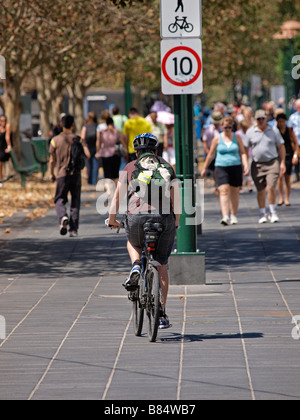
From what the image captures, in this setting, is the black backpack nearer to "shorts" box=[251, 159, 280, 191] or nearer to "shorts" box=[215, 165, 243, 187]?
"shorts" box=[215, 165, 243, 187]

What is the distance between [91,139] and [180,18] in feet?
48.0

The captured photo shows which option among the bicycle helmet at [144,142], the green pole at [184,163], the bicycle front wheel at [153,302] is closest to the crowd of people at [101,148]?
the green pole at [184,163]

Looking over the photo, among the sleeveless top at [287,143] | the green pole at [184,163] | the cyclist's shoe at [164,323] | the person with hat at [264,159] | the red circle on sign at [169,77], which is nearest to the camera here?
the cyclist's shoe at [164,323]

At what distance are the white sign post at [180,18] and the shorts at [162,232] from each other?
9.26 feet

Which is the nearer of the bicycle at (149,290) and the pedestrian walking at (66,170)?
the bicycle at (149,290)

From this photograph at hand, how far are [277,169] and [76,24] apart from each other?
855cm

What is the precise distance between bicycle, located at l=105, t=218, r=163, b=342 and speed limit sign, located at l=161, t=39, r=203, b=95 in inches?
99.3

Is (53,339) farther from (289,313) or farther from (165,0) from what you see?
(165,0)

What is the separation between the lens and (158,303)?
7645 millimetres

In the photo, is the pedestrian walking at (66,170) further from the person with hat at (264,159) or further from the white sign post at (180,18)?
the white sign post at (180,18)

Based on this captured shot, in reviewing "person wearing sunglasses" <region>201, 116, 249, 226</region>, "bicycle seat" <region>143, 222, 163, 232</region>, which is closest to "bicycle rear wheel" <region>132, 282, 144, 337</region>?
"bicycle seat" <region>143, 222, 163, 232</region>

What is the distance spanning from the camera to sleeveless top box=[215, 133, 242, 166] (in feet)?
51.4

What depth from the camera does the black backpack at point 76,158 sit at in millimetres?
14547
